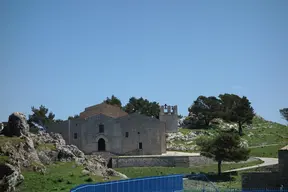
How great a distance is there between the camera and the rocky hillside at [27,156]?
3881 cm

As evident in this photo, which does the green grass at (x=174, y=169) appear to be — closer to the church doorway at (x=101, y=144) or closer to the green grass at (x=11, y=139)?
the church doorway at (x=101, y=144)

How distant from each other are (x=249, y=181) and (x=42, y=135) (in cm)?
2516

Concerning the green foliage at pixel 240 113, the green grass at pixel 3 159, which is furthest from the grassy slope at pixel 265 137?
the green grass at pixel 3 159

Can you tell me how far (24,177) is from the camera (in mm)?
39750

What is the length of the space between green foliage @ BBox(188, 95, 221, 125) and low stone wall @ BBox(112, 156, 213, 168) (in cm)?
2677

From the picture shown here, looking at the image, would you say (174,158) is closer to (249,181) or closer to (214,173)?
(214,173)

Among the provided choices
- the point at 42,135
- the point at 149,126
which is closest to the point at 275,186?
the point at 42,135

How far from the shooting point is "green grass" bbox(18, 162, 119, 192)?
38094 mm

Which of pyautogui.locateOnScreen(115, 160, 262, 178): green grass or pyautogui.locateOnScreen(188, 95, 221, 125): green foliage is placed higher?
pyautogui.locateOnScreen(188, 95, 221, 125): green foliage

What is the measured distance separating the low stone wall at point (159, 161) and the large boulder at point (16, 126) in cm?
2135

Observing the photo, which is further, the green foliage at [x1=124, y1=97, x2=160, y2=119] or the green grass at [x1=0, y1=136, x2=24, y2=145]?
the green foliage at [x1=124, y1=97, x2=160, y2=119]

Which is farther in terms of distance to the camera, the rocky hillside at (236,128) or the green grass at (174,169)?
the rocky hillside at (236,128)

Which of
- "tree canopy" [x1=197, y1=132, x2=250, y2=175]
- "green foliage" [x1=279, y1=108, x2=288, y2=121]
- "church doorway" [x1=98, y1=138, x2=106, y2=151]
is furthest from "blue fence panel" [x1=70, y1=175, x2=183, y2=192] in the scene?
"green foliage" [x1=279, y1=108, x2=288, y2=121]

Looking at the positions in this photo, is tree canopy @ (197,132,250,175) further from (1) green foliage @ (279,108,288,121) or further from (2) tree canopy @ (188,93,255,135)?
(1) green foliage @ (279,108,288,121)
